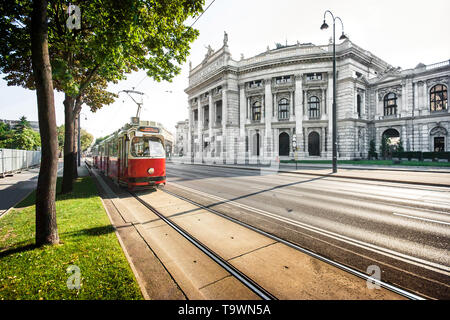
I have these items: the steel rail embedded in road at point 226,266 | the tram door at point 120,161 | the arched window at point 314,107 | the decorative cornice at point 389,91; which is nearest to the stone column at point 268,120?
the arched window at point 314,107

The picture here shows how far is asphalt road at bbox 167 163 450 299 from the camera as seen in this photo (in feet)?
11.4

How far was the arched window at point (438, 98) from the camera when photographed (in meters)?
28.2

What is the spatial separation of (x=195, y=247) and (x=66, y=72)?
22.2 feet

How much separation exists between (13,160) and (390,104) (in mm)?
51041

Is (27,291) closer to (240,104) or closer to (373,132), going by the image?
(240,104)

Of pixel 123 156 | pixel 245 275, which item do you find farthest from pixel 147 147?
pixel 245 275

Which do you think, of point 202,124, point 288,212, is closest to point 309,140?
point 202,124

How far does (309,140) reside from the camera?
33.3 metres

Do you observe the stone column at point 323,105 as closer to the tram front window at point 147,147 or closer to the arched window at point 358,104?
the arched window at point 358,104

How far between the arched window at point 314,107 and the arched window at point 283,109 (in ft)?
12.2

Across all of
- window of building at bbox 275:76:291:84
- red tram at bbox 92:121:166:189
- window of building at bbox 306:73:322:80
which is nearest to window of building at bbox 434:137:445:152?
window of building at bbox 306:73:322:80

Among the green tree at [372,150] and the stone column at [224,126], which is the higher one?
the stone column at [224,126]

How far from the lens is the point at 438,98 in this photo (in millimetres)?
28578

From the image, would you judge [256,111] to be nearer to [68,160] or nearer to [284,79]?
[284,79]
